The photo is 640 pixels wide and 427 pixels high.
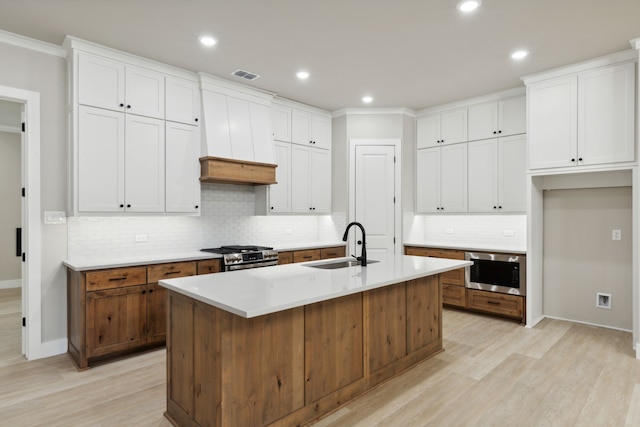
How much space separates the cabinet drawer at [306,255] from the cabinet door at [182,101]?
2.03m

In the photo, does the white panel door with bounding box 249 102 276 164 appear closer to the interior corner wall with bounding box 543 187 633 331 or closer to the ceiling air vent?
the ceiling air vent

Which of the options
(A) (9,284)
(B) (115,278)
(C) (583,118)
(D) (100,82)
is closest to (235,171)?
(D) (100,82)

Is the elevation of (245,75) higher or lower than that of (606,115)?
higher

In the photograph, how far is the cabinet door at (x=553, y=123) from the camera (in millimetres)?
4004

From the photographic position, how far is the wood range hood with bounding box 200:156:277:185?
4.18m

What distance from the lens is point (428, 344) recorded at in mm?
3398

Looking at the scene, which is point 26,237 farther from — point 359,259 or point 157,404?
point 359,259

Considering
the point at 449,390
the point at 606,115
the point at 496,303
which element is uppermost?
the point at 606,115

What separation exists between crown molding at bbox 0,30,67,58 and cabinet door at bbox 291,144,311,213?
2819 mm

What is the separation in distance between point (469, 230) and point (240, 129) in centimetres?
360

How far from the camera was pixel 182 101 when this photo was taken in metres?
4.12

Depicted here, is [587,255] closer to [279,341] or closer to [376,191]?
[376,191]

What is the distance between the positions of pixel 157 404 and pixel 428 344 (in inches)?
90.1

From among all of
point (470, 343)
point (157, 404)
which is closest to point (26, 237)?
point (157, 404)
